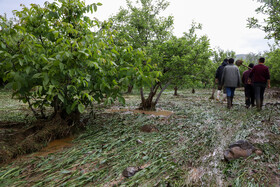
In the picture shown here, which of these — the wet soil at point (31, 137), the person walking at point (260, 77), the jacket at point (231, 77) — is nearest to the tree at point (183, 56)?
the jacket at point (231, 77)

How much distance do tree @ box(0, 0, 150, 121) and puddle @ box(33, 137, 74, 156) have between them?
77 centimetres

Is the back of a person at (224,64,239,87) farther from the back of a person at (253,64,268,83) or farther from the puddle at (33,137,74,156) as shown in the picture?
the puddle at (33,137,74,156)

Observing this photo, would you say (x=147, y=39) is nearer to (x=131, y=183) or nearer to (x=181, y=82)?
(x=181, y=82)

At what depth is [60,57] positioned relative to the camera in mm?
3352

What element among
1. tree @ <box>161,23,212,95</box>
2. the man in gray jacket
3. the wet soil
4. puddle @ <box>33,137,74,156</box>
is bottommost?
puddle @ <box>33,137,74,156</box>

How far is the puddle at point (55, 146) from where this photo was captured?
3.92 m

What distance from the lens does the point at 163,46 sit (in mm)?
8516

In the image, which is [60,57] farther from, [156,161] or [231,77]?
[231,77]

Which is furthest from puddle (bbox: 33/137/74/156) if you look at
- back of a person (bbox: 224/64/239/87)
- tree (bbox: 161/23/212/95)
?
back of a person (bbox: 224/64/239/87)

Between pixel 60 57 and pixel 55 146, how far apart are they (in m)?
2.18

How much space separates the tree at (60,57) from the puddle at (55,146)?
30.2 inches

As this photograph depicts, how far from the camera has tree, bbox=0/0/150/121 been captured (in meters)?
3.53

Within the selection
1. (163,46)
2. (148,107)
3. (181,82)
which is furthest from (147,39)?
(148,107)

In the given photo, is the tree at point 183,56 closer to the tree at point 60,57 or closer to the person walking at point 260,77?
the person walking at point 260,77
